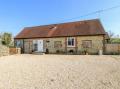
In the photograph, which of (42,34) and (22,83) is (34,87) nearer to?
(22,83)

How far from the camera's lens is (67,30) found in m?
24.4

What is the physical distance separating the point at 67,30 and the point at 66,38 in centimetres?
182

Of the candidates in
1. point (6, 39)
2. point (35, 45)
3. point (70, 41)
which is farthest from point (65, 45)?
point (6, 39)

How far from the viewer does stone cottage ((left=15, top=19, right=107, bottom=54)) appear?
2140 cm

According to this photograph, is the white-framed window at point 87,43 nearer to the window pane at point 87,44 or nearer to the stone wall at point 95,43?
the window pane at point 87,44

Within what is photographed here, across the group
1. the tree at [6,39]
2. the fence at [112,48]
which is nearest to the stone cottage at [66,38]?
the fence at [112,48]

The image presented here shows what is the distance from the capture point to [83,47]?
867 inches

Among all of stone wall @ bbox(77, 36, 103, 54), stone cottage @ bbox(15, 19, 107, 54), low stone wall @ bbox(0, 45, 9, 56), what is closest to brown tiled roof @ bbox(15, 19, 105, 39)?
stone cottage @ bbox(15, 19, 107, 54)

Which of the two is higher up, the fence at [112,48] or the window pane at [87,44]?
the window pane at [87,44]

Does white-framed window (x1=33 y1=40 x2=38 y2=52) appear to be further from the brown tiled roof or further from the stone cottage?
the brown tiled roof

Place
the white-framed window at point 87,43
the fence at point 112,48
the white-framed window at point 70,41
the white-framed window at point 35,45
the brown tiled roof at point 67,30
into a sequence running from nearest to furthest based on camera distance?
the fence at point 112,48, the white-framed window at point 87,43, the brown tiled roof at point 67,30, the white-framed window at point 70,41, the white-framed window at point 35,45

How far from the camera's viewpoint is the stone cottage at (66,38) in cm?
2140

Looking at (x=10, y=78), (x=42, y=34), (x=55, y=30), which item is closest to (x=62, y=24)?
(x=55, y=30)

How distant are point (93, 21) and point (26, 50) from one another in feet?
42.2
